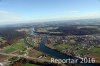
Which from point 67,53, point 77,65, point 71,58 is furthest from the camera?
point 67,53

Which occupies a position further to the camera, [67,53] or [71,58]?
[67,53]

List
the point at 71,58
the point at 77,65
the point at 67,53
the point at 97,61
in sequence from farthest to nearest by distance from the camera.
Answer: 1. the point at 67,53
2. the point at 71,58
3. the point at 97,61
4. the point at 77,65

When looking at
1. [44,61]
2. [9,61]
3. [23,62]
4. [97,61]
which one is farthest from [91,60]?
[9,61]

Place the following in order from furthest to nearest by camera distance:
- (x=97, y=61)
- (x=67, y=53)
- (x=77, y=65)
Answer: (x=67, y=53), (x=97, y=61), (x=77, y=65)

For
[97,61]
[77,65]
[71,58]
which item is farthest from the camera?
[71,58]

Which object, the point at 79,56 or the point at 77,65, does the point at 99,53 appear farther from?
the point at 77,65

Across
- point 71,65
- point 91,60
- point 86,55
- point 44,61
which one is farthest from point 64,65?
point 86,55

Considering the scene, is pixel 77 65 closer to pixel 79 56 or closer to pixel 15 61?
pixel 79 56

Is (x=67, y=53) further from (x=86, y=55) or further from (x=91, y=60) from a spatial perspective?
(x=91, y=60)

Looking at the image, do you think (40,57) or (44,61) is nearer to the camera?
(44,61)
